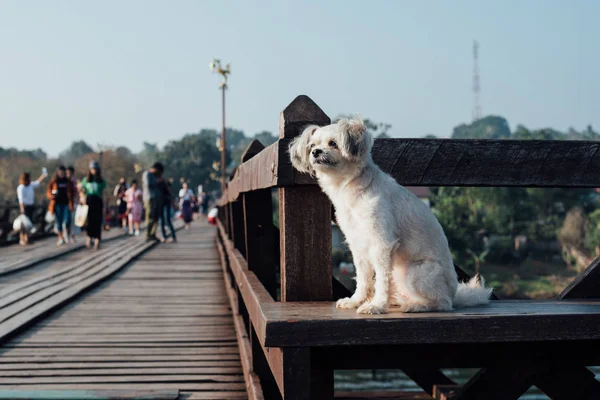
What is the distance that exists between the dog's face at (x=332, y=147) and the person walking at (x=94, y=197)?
42.2ft

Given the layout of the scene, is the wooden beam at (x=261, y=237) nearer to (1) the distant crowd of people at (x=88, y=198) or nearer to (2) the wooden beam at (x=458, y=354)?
(2) the wooden beam at (x=458, y=354)

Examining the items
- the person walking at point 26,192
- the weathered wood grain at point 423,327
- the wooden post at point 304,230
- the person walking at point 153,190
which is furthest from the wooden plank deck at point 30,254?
the weathered wood grain at point 423,327

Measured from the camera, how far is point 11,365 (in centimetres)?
584

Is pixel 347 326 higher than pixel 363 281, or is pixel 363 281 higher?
pixel 363 281

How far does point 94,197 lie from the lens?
16.0m

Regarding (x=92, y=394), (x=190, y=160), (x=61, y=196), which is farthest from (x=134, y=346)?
(x=190, y=160)

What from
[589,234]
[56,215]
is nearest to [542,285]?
[589,234]

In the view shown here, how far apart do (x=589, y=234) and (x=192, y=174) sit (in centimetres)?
7650

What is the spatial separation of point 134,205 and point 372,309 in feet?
62.3

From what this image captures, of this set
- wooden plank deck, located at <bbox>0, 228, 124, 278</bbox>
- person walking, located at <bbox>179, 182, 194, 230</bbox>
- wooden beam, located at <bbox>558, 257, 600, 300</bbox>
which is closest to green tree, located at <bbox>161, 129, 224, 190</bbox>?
person walking, located at <bbox>179, 182, 194, 230</bbox>

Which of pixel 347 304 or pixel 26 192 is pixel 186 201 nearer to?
pixel 26 192

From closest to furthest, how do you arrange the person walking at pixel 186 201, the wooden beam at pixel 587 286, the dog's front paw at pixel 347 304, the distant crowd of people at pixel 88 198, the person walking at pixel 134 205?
the dog's front paw at pixel 347 304
the wooden beam at pixel 587 286
the distant crowd of people at pixel 88 198
the person walking at pixel 134 205
the person walking at pixel 186 201

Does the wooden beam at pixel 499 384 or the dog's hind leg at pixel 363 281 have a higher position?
the dog's hind leg at pixel 363 281

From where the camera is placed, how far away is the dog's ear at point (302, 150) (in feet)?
9.66
